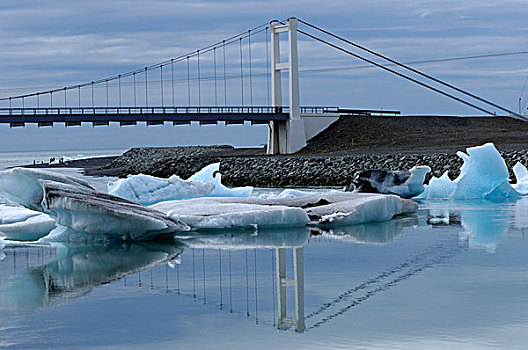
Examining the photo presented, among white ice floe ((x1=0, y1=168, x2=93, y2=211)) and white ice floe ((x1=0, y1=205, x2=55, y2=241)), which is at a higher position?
white ice floe ((x1=0, y1=168, x2=93, y2=211))

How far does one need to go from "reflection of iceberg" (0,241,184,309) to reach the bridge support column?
35121 mm

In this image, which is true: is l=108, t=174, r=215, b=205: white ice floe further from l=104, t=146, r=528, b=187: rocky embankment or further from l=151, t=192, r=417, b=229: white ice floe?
l=104, t=146, r=528, b=187: rocky embankment

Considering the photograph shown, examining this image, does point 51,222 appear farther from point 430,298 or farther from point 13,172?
point 430,298

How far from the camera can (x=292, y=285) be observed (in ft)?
25.5

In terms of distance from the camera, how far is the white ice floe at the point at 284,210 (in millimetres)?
12016

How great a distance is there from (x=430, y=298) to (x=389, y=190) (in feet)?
37.9

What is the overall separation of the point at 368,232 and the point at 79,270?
4.93 meters

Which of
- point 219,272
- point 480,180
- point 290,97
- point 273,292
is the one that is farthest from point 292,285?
point 290,97

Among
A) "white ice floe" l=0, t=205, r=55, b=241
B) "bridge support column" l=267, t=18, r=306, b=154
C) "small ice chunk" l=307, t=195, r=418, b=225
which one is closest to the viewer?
"white ice floe" l=0, t=205, r=55, b=241

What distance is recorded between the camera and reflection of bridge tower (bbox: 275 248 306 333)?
6168mm

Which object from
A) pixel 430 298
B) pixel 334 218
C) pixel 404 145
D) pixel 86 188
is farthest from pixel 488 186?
pixel 404 145

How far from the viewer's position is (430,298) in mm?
7012

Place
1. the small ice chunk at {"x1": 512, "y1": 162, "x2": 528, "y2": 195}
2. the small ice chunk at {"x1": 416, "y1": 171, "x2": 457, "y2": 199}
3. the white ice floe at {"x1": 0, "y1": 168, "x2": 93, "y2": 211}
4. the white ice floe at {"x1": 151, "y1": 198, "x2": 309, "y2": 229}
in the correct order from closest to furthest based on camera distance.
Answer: the white ice floe at {"x1": 0, "y1": 168, "x2": 93, "y2": 211}, the white ice floe at {"x1": 151, "y1": 198, "x2": 309, "y2": 229}, the small ice chunk at {"x1": 416, "y1": 171, "x2": 457, "y2": 199}, the small ice chunk at {"x1": 512, "y1": 162, "x2": 528, "y2": 195}

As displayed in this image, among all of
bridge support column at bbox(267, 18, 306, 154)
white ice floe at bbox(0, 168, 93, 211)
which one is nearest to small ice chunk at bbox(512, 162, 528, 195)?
white ice floe at bbox(0, 168, 93, 211)
